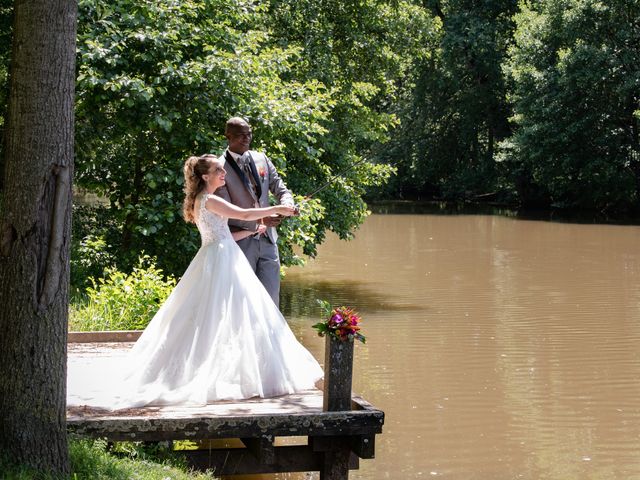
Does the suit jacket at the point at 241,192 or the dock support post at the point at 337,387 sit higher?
the suit jacket at the point at 241,192

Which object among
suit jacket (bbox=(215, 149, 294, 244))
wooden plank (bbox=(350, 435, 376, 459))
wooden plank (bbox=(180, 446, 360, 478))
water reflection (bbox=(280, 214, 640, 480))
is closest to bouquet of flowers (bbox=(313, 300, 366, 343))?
wooden plank (bbox=(350, 435, 376, 459))

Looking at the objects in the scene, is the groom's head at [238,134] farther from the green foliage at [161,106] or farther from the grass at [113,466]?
the green foliage at [161,106]

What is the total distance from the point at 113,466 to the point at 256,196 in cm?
303

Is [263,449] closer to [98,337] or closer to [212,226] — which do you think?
[212,226]

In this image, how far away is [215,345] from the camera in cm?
717

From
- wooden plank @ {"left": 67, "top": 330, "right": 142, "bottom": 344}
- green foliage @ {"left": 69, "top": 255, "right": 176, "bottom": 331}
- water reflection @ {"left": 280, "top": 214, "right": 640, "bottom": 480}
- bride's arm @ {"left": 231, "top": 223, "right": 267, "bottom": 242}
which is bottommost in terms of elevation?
water reflection @ {"left": 280, "top": 214, "right": 640, "bottom": 480}

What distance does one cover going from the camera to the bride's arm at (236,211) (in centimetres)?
752

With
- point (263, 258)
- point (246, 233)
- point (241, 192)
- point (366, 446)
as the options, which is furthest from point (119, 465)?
point (241, 192)

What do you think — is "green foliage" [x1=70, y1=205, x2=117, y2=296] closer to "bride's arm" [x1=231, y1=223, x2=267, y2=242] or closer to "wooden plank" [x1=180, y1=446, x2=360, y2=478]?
"bride's arm" [x1=231, y1=223, x2=267, y2=242]

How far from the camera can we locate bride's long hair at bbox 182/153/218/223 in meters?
7.61

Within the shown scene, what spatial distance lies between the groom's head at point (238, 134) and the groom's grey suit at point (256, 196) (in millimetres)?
84

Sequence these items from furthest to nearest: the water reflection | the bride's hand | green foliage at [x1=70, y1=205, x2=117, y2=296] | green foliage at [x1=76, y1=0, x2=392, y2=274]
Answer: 1. green foliage at [x1=70, y1=205, x2=117, y2=296]
2. green foliage at [x1=76, y1=0, x2=392, y2=274]
3. the water reflection
4. the bride's hand

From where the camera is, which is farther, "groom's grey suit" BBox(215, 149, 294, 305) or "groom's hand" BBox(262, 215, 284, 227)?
"groom's grey suit" BBox(215, 149, 294, 305)

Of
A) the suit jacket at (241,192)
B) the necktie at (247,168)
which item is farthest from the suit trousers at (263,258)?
the necktie at (247,168)
